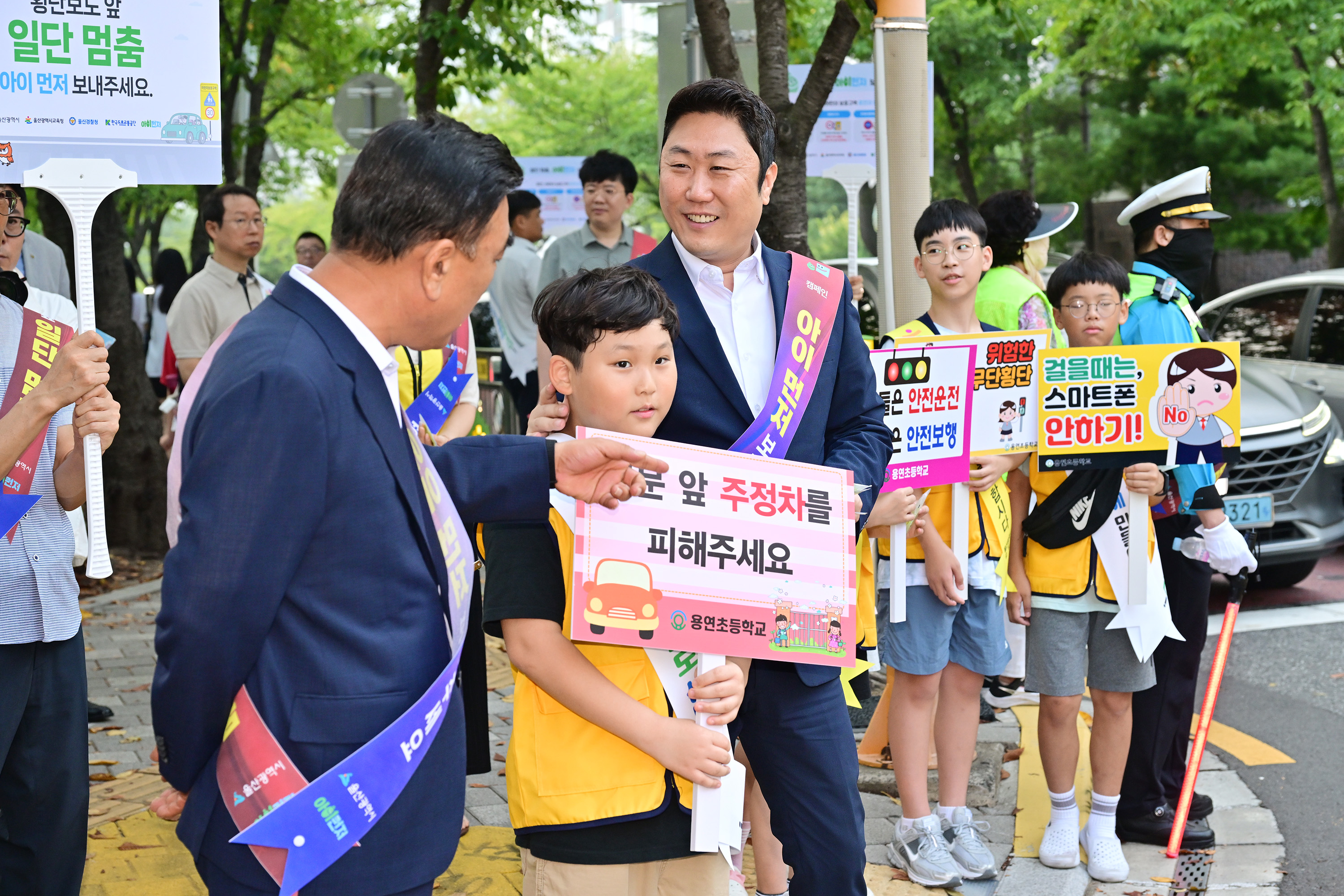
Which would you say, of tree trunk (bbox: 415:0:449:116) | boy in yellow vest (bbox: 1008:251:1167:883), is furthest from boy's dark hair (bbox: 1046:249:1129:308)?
tree trunk (bbox: 415:0:449:116)

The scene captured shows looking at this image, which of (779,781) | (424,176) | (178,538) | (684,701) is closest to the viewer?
(178,538)

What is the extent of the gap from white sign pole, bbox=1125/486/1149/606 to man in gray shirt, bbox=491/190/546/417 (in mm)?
5050

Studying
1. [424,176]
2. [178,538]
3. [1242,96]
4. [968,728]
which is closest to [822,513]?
[424,176]

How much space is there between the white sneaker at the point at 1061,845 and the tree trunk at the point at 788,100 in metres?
2.68

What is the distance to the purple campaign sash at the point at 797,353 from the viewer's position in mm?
2928

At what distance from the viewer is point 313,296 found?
1.95 meters

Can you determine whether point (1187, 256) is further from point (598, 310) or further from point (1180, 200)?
point (598, 310)

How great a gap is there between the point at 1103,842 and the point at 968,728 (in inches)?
23.0

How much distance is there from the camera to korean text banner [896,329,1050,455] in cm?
401

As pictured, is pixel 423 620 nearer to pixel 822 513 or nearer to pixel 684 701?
pixel 684 701

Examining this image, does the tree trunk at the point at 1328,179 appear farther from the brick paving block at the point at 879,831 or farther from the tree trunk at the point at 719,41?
the brick paving block at the point at 879,831

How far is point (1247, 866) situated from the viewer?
169 inches

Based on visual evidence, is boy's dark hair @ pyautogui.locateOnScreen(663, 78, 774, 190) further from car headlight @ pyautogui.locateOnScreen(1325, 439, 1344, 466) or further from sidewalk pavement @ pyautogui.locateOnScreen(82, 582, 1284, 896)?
car headlight @ pyautogui.locateOnScreen(1325, 439, 1344, 466)

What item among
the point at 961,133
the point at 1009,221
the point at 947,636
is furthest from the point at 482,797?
the point at 961,133
